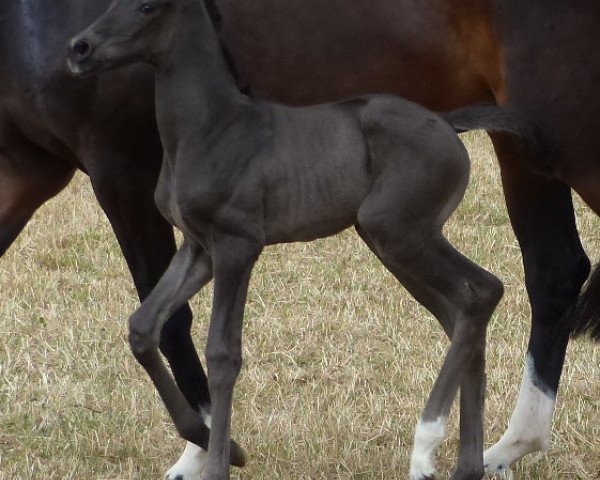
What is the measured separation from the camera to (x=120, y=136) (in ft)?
11.6

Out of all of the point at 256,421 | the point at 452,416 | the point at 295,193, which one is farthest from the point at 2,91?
the point at 452,416

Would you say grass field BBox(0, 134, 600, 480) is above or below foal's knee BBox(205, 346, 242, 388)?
below

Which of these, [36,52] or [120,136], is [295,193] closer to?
[120,136]

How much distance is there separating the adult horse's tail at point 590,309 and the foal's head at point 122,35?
171 centimetres

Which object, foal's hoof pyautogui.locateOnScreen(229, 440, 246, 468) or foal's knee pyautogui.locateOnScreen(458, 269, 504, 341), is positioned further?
foal's hoof pyautogui.locateOnScreen(229, 440, 246, 468)

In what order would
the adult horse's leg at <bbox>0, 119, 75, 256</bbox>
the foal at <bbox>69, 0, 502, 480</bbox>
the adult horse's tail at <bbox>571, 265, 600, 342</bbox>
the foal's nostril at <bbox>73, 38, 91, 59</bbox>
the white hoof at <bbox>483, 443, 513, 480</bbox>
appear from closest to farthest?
the foal's nostril at <bbox>73, 38, 91, 59</bbox>, the foal at <bbox>69, 0, 502, 480</bbox>, the adult horse's leg at <bbox>0, 119, 75, 256</bbox>, the white hoof at <bbox>483, 443, 513, 480</bbox>, the adult horse's tail at <bbox>571, 265, 600, 342</bbox>

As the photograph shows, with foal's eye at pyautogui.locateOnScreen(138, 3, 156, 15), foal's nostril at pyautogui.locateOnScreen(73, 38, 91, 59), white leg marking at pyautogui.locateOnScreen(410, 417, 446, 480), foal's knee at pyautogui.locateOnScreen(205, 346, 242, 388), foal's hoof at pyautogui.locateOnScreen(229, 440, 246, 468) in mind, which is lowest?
foal's hoof at pyautogui.locateOnScreen(229, 440, 246, 468)

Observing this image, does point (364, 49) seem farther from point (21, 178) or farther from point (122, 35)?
point (21, 178)

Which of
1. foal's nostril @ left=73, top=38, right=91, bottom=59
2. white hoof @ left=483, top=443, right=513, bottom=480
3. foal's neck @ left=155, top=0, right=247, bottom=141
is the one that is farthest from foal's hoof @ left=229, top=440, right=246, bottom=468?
foal's nostril @ left=73, top=38, right=91, bottom=59

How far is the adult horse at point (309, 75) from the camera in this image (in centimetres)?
334

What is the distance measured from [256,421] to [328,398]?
0.35 m

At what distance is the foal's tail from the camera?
10.8 ft

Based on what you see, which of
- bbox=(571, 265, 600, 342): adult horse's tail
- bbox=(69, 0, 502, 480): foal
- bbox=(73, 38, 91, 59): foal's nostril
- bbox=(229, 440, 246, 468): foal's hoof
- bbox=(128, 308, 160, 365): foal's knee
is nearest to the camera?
bbox=(73, 38, 91, 59): foal's nostril

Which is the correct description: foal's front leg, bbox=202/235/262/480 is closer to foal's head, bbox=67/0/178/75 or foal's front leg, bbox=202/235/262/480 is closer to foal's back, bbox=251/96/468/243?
foal's back, bbox=251/96/468/243
